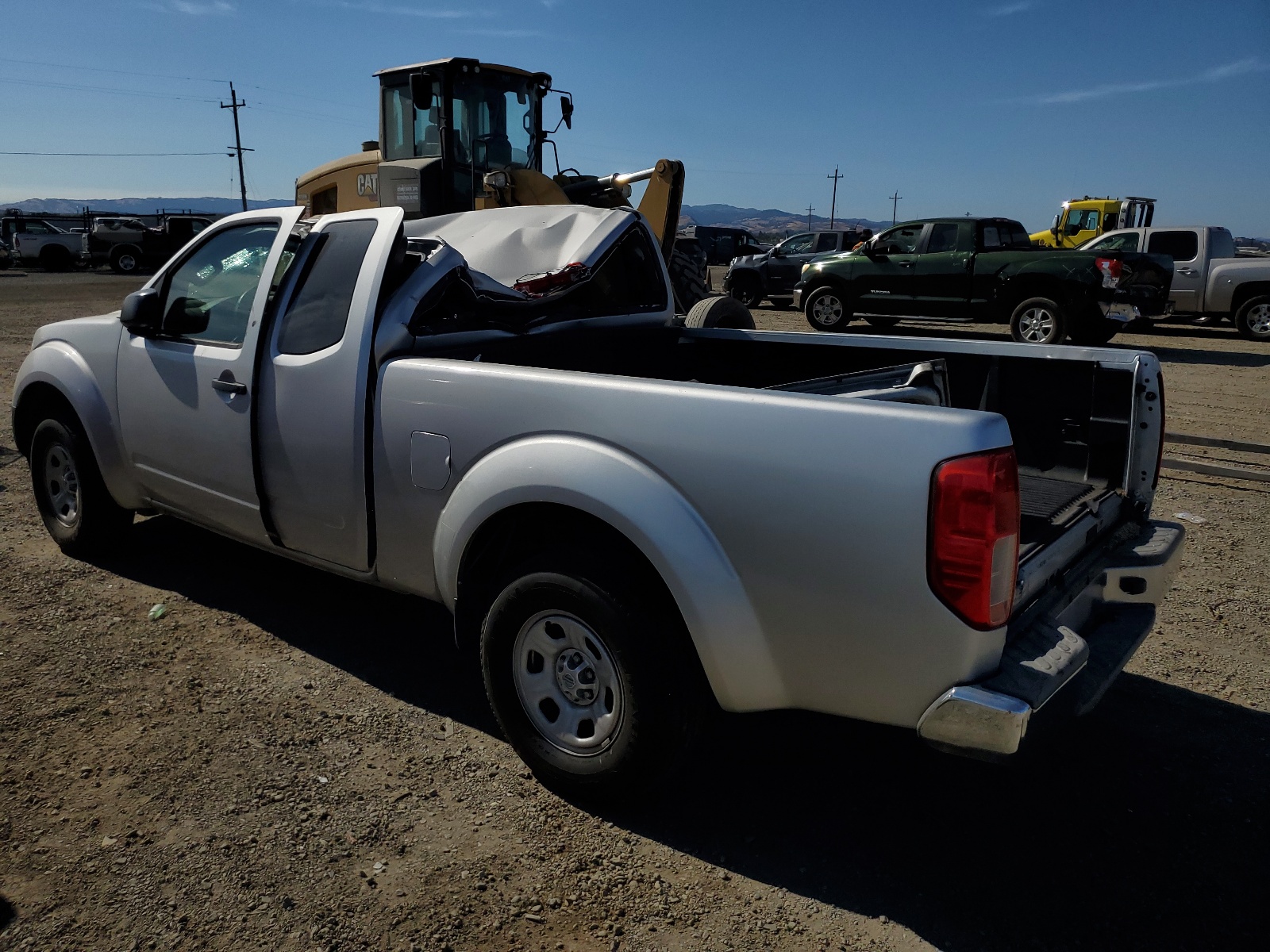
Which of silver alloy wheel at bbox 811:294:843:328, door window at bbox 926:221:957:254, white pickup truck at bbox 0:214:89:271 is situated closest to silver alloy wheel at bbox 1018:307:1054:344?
door window at bbox 926:221:957:254

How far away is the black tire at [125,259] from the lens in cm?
3306

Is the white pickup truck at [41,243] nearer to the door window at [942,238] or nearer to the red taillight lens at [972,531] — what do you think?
the door window at [942,238]

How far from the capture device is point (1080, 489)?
3.44 metres

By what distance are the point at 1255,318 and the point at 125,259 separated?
3368 centimetres

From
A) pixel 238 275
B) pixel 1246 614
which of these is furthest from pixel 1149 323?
pixel 238 275

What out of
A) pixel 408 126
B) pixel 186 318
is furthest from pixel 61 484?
pixel 408 126

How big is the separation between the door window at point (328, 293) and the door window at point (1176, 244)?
53.6ft

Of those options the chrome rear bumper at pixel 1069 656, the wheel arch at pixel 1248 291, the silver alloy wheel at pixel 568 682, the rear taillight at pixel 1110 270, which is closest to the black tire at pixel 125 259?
the rear taillight at pixel 1110 270

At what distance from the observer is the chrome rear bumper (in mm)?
2154

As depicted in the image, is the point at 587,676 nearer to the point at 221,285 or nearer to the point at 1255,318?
the point at 221,285

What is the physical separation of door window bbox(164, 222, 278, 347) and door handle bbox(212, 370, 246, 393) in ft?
0.51

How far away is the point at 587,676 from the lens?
2.81m

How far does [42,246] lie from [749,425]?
39229mm

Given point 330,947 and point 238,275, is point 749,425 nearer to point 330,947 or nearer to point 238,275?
point 330,947
